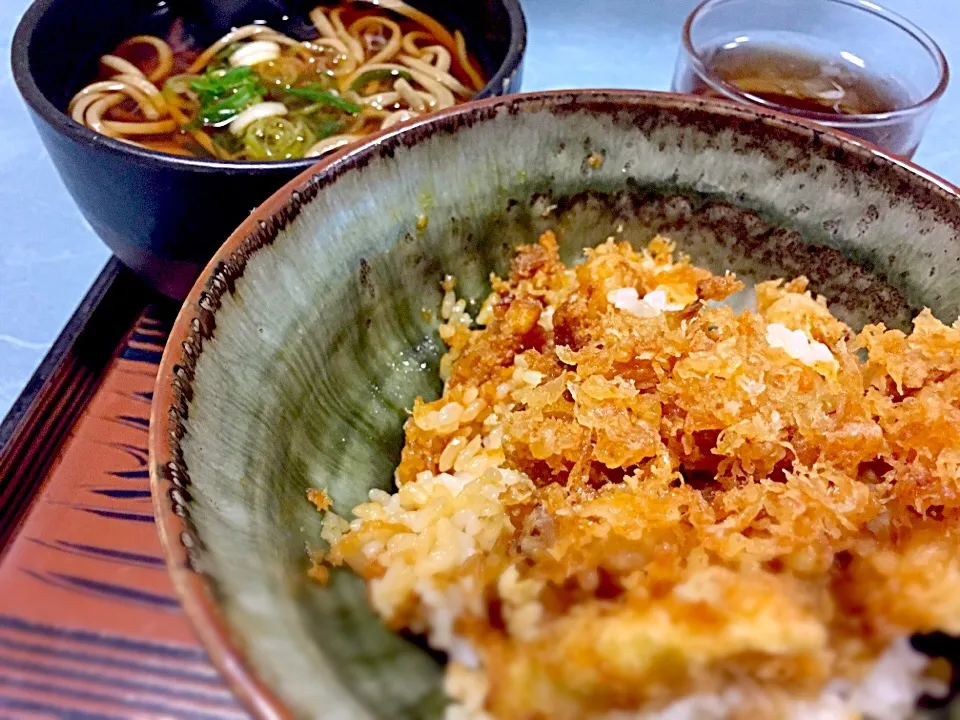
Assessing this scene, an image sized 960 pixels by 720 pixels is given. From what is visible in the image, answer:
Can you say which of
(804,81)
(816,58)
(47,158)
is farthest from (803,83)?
(47,158)

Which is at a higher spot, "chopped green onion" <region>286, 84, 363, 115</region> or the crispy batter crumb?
"chopped green onion" <region>286, 84, 363, 115</region>

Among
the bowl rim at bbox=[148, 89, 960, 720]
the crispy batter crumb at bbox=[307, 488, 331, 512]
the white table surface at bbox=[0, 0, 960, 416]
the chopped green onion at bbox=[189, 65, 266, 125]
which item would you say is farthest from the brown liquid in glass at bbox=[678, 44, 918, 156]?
the crispy batter crumb at bbox=[307, 488, 331, 512]

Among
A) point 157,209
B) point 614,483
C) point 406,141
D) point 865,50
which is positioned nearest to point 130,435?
point 157,209

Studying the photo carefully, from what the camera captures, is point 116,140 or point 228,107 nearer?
point 116,140

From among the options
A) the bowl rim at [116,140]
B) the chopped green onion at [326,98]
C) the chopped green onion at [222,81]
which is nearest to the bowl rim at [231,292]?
the bowl rim at [116,140]

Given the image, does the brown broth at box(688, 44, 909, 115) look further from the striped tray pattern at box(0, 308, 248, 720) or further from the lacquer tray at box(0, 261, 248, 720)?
the striped tray pattern at box(0, 308, 248, 720)

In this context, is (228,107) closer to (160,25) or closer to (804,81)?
(160,25)

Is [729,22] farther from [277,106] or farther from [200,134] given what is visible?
[200,134]

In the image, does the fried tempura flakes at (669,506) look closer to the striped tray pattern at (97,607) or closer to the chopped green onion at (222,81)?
the striped tray pattern at (97,607)
